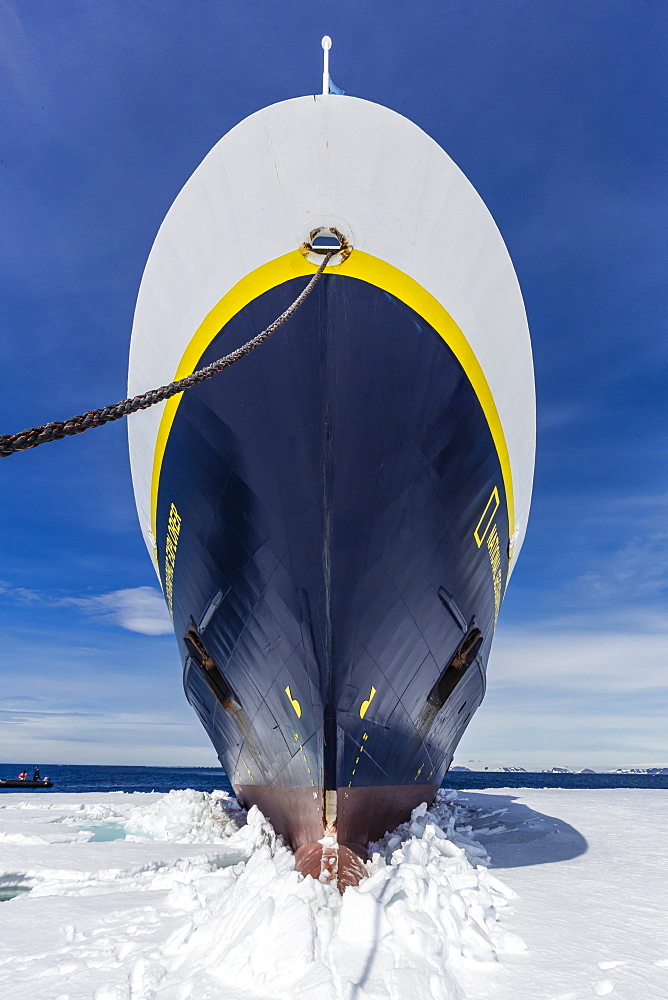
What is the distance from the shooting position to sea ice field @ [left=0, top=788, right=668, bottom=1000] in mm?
2586

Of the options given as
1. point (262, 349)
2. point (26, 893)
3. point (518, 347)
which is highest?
point (518, 347)

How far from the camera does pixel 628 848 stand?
6371 millimetres

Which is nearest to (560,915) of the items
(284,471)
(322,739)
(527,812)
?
(322,739)

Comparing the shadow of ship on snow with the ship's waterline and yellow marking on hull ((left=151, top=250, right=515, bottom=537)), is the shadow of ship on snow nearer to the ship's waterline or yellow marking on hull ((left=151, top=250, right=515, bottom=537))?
the ship's waterline

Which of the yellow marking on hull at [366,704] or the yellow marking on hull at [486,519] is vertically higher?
the yellow marking on hull at [486,519]

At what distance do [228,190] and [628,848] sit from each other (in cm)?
744

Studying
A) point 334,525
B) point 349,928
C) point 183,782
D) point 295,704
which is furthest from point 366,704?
point 183,782

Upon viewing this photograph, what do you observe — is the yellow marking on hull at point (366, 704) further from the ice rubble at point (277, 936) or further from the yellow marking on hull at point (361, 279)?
the yellow marking on hull at point (361, 279)

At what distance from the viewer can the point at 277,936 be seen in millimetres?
2797

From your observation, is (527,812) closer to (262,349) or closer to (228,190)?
(262,349)

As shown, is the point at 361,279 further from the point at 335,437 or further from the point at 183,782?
the point at 183,782

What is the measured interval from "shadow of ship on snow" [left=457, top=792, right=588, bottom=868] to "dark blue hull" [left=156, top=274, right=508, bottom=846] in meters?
1.37

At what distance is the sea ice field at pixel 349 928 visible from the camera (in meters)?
2.59

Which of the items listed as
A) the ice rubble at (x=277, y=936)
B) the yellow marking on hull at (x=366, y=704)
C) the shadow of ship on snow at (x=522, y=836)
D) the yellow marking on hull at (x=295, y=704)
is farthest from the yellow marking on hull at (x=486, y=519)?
the shadow of ship on snow at (x=522, y=836)
